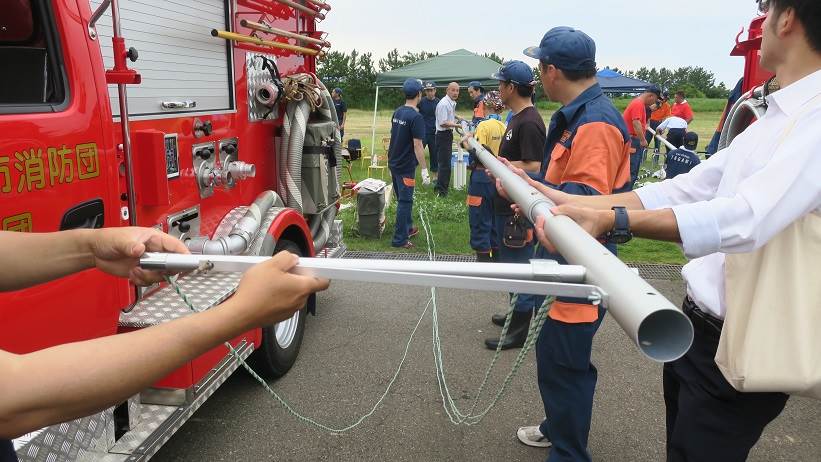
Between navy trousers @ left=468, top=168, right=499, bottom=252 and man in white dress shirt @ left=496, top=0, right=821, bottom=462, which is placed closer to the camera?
man in white dress shirt @ left=496, top=0, right=821, bottom=462

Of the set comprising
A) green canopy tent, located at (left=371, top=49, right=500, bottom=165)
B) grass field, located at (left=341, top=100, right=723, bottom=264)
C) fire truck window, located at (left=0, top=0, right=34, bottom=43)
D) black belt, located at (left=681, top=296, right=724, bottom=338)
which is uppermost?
green canopy tent, located at (left=371, top=49, right=500, bottom=165)

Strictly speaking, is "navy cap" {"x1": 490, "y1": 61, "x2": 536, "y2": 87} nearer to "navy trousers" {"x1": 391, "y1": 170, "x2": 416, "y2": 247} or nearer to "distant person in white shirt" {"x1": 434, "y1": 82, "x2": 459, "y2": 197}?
"navy trousers" {"x1": 391, "y1": 170, "x2": 416, "y2": 247}

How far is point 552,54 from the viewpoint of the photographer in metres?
2.99

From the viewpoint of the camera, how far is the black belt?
1869 mm

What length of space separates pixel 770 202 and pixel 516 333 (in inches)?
130

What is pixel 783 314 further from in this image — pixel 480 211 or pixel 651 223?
pixel 480 211

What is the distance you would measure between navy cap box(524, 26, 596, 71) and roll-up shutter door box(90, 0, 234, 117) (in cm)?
199

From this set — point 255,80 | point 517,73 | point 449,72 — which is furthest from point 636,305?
point 449,72

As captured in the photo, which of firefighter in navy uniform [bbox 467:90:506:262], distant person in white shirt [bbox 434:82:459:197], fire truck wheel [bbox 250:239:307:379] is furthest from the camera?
distant person in white shirt [bbox 434:82:459:197]

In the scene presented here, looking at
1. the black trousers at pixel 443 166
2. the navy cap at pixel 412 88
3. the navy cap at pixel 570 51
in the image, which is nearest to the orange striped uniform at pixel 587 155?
the navy cap at pixel 570 51

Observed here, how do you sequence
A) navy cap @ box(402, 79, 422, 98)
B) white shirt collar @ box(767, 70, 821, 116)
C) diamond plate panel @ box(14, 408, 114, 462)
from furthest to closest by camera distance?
1. navy cap @ box(402, 79, 422, 98)
2. diamond plate panel @ box(14, 408, 114, 462)
3. white shirt collar @ box(767, 70, 821, 116)

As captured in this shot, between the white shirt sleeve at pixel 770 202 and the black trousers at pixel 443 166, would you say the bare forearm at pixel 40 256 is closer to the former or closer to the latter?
the white shirt sleeve at pixel 770 202

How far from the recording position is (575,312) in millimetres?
2629

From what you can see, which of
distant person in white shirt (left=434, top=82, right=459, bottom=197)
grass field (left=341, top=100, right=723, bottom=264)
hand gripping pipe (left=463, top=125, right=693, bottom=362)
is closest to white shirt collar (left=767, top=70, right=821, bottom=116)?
hand gripping pipe (left=463, top=125, right=693, bottom=362)
